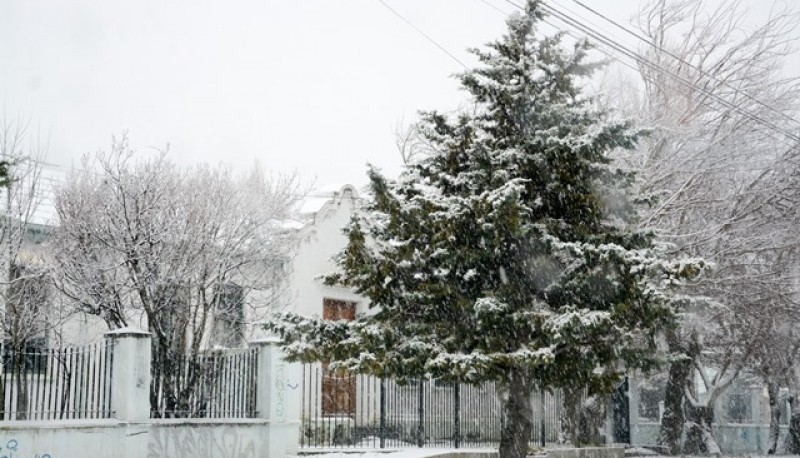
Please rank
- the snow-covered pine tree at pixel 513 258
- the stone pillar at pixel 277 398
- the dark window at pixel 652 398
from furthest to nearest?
the dark window at pixel 652 398, the stone pillar at pixel 277 398, the snow-covered pine tree at pixel 513 258

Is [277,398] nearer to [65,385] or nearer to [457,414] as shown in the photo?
[65,385]

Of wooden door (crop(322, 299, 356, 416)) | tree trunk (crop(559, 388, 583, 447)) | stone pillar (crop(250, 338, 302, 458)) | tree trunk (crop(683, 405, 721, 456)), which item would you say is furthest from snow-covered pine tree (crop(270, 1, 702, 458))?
tree trunk (crop(683, 405, 721, 456))

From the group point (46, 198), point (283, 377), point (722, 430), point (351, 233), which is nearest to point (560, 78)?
point (351, 233)

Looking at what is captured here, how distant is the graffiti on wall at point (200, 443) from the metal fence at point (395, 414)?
1.36m

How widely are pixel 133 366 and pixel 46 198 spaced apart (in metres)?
7.91

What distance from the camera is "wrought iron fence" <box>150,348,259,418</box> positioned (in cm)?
1445

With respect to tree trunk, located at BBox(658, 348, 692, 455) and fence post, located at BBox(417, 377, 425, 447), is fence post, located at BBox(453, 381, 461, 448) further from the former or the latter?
tree trunk, located at BBox(658, 348, 692, 455)

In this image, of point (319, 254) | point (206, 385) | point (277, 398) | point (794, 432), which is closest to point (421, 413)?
point (277, 398)

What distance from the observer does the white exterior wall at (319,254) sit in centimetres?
2041

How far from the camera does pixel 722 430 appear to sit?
32344 millimetres

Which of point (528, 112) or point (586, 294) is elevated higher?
point (528, 112)

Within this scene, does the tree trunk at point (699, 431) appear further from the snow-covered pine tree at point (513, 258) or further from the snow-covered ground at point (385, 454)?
the snow-covered pine tree at point (513, 258)

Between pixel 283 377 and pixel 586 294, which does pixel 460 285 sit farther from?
pixel 283 377

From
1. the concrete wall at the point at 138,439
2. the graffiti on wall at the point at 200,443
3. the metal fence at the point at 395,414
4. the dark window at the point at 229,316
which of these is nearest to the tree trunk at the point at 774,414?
the metal fence at the point at 395,414
